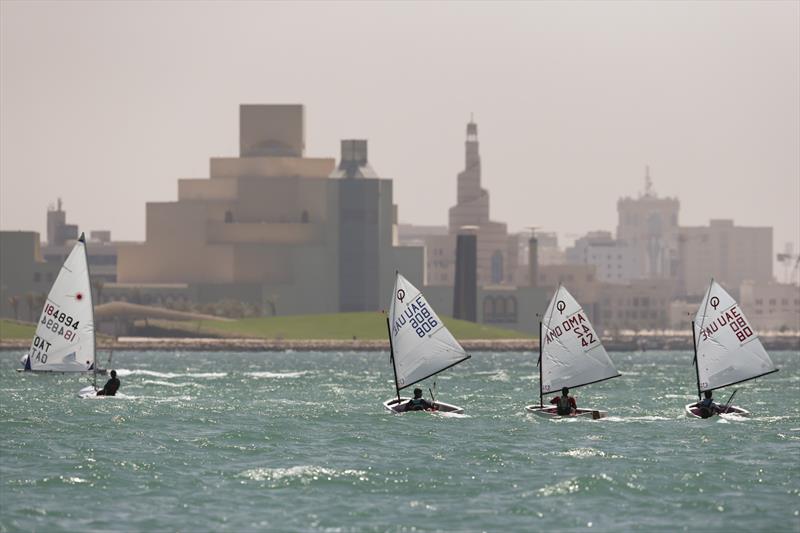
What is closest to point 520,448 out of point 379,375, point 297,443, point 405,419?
point 297,443

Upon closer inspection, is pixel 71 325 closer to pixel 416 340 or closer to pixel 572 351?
pixel 416 340

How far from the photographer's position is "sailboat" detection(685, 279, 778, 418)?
256 ft

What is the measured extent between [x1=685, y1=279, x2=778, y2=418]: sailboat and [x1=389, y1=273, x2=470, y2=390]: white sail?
9.46 meters

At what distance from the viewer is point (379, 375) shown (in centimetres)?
13862

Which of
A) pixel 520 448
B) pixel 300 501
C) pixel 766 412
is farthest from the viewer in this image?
pixel 766 412

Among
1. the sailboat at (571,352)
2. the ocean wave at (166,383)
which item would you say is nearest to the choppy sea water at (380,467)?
the sailboat at (571,352)

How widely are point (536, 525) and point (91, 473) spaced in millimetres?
14709

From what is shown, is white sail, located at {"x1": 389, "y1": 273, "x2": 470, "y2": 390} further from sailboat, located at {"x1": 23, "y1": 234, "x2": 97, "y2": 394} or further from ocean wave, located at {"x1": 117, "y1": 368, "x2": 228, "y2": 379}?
ocean wave, located at {"x1": 117, "y1": 368, "x2": 228, "y2": 379}

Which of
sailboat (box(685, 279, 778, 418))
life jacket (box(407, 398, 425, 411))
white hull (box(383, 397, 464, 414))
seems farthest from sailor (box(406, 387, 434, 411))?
sailboat (box(685, 279, 778, 418))

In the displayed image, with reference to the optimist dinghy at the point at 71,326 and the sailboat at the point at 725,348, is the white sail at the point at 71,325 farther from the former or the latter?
the sailboat at the point at 725,348

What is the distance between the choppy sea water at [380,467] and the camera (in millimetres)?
48562

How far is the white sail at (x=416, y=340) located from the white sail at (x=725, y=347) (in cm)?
950

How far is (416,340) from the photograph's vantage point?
78625 mm

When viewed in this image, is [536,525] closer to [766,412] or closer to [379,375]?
[766,412]
